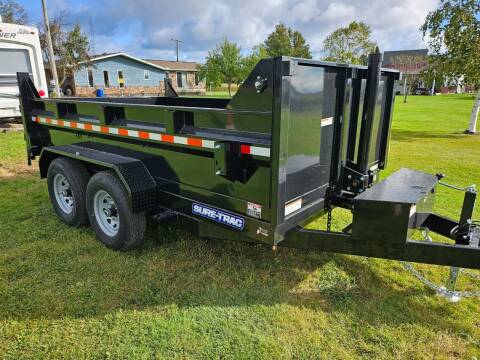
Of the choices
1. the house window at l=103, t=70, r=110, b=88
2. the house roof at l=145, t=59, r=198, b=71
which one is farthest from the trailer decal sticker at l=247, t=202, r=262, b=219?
the house roof at l=145, t=59, r=198, b=71

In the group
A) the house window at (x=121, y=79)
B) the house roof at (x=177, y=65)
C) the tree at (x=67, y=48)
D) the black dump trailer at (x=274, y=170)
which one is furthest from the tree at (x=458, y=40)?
the house roof at (x=177, y=65)

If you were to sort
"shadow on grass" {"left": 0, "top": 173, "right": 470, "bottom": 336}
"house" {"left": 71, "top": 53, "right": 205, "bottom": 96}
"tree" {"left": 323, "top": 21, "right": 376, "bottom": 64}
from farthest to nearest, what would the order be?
"house" {"left": 71, "top": 53, "right": 205, "bottom": 96}, "tree" {"left": 323, "top": 21, "right": 376, "bottom": 64}, "shadow on grass" {"left": 0, "top": 173, "right": 470, "bottom": 336}

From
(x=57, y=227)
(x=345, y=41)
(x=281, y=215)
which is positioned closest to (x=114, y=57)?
(x=345, y=41)

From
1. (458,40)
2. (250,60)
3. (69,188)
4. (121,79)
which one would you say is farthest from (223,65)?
(69,188)

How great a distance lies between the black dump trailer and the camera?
250 centimetres

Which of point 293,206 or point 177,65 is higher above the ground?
point 177,65

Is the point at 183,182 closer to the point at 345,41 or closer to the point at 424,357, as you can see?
the point at 424,357

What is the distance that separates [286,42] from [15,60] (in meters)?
55.8

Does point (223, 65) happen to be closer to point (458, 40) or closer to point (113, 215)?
point (458, 40)

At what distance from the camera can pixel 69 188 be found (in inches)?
170

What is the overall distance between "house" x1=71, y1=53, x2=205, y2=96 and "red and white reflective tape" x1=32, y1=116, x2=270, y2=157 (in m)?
31.1

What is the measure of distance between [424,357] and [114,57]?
39.2m

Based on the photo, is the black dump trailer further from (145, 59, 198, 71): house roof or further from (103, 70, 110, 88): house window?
(145, 59, 198, 71): house roof

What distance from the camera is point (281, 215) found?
8.63 feet
